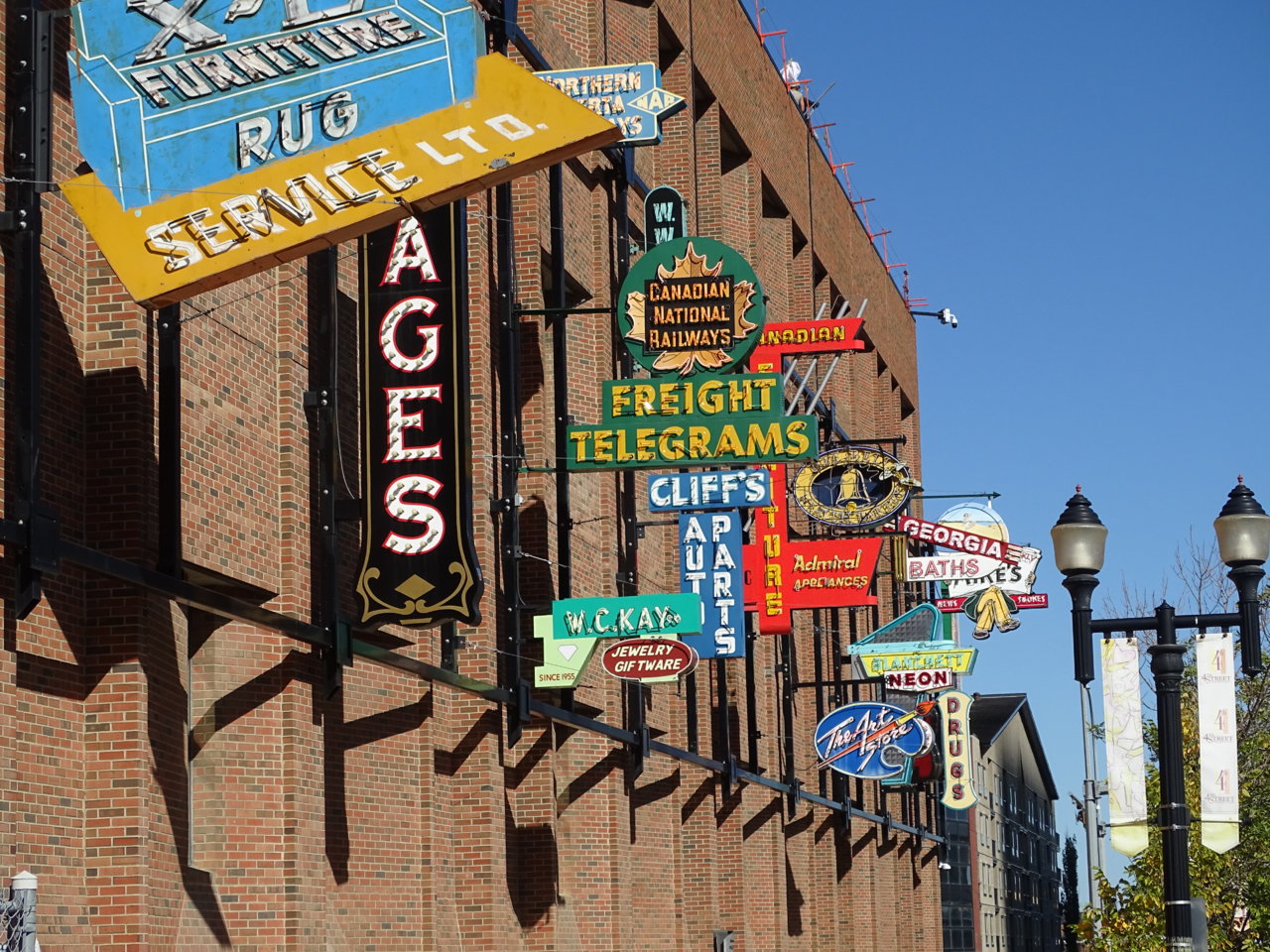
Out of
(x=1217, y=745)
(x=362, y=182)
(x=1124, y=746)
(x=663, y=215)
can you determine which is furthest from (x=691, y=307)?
(x=362, y=182)

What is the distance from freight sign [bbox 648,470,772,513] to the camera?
26250mm

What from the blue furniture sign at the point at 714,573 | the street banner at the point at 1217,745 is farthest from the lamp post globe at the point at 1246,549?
the blue furniture sign at the point at 714,573

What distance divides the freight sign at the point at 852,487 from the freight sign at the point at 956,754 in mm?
18597

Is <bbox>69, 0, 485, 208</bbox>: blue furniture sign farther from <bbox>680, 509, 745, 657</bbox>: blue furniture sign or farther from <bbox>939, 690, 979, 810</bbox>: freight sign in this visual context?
<bbox>939, 690, 979, 810</bbox>: freight sign

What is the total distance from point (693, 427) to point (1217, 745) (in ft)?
23.4

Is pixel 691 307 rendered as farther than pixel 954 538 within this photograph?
No

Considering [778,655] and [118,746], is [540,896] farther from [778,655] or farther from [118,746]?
[778,655]

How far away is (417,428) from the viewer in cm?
1944

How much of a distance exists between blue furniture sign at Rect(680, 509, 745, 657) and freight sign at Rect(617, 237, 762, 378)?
6.23m

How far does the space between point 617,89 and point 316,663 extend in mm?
10702

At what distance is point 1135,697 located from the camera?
59.2ft

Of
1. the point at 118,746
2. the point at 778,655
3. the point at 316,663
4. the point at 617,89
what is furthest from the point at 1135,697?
the point at 778,655

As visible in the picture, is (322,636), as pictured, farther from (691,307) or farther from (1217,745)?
(1217,745)

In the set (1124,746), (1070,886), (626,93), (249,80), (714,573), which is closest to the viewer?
(249,80)
